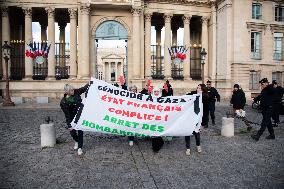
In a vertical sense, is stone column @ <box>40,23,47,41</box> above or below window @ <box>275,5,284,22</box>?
below

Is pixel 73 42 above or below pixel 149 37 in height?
below

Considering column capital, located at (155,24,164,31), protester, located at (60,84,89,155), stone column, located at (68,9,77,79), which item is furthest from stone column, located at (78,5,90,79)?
protester, located at (60,84,89,155)

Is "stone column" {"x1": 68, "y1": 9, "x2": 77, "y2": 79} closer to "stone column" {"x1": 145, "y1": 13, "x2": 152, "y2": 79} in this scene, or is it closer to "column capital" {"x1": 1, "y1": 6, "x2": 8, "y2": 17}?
"column capital" {"x1": 1, "y1": 6, "x2": 8, "y2": 17}

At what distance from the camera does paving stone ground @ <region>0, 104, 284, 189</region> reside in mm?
5984

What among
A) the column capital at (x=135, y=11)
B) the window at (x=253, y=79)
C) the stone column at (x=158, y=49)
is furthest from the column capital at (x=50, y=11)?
the window at (x=253, y=79)

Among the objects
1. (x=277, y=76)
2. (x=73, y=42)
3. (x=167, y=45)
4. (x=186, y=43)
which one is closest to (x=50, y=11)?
(x=73, y=42)

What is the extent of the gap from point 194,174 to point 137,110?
274cm

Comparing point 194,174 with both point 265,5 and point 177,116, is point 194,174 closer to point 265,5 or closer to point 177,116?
point 177,116

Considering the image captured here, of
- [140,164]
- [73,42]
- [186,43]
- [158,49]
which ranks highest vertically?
[186,43]

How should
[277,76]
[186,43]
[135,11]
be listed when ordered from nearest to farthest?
1. [135,11]
2. [277,76]
3. [186,43]

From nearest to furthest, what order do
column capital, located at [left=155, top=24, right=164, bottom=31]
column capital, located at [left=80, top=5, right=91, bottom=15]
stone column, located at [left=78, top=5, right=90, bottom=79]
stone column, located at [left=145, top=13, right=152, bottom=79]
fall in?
1. column capital, located at [left=80, top=5, right=91, bottom=15]
2. stone column, located at [left=78, top=5, right=90, bottom=79]
3. stone column, located at [left=145, top=13, right=152, bottom=79]
4. column capital, located at [left=155, top=24, right=164, bottom=31]

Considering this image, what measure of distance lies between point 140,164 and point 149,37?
27.6 metres

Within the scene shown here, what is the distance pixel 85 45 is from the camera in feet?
103

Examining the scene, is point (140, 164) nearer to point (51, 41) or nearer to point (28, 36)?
point (51, 41)
